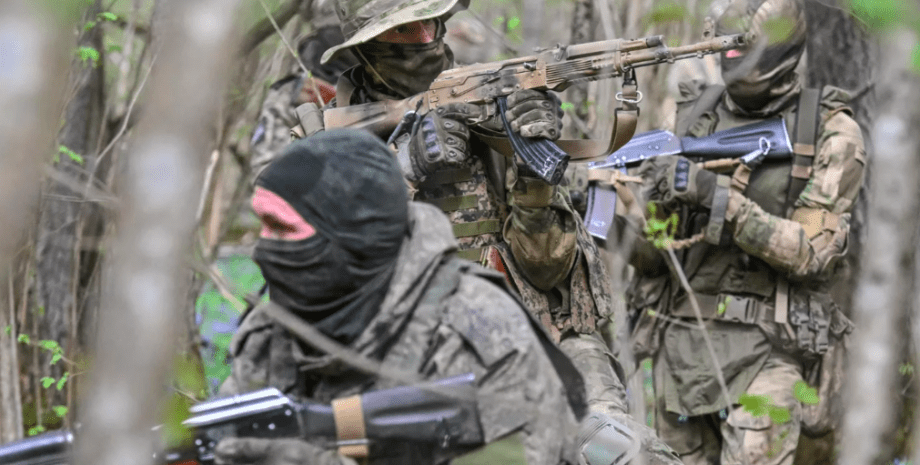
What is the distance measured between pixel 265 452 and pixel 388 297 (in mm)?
473

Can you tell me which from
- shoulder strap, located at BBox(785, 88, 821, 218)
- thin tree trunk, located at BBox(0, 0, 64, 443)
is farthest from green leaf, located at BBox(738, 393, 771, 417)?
thin tree trunk, located at BBox(0, 0, 64, 443)

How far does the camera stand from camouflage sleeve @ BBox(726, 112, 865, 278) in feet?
18.5

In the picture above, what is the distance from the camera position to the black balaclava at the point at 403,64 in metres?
4.83

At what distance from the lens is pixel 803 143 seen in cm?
585

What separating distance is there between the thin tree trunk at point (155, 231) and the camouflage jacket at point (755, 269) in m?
4.16

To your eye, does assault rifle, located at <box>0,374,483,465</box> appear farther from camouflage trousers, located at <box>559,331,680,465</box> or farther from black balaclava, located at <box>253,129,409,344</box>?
camouflage trousers, located at <box>559,331,680,465</box>

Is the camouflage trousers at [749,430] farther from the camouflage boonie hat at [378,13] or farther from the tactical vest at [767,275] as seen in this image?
the camouflage boonie hat at [378,13]

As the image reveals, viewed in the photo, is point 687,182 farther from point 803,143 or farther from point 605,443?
point 605,443

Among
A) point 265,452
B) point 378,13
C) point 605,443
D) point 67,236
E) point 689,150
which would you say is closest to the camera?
point 265,452

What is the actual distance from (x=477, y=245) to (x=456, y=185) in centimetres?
24

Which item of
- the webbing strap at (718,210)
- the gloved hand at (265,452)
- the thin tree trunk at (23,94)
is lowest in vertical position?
the gloved hand at (265,452)

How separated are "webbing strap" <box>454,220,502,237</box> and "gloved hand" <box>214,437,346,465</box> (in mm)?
1994

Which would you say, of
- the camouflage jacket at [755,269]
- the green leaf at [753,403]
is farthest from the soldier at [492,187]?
the camouflage jacket at [755,269]

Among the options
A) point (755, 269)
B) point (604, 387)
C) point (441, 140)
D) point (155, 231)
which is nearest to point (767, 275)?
point (755, 269)
